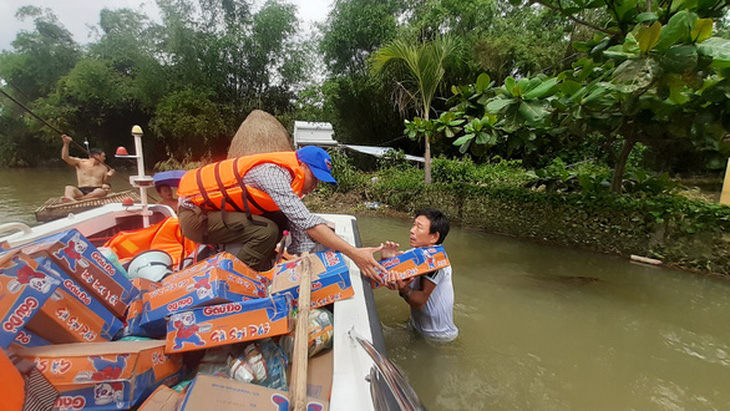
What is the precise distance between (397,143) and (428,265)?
11013mm

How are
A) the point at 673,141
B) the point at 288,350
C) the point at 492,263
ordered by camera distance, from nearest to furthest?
the point at 288,350, the point at 673,141, the point at 492,263

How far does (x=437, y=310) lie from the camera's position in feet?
7.26

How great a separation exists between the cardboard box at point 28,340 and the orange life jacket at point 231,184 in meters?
0.97

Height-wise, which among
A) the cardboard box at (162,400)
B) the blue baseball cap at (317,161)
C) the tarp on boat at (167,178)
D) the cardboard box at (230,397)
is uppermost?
the blue baseball cap at (317,161)

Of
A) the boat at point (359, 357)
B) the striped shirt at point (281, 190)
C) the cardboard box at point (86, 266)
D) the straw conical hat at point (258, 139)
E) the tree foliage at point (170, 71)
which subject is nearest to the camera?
the boat at point (359, 357)

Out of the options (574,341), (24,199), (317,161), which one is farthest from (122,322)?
(24,199)

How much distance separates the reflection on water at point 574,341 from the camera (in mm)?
2109

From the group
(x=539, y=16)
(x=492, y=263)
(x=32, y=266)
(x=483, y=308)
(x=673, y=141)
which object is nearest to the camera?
(x=32, y=266)

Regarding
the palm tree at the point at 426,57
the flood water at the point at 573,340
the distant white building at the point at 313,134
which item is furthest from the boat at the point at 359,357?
A: the distant white building at the point at 313,134

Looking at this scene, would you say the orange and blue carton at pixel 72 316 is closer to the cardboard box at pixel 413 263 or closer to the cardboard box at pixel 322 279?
the cardboard box at pixel 322 279

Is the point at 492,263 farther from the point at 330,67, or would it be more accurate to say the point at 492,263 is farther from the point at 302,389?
the point at 330,67

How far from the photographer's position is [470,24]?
32.7 feet

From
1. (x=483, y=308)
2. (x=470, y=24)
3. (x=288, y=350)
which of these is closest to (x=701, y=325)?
(x=483, y=308)

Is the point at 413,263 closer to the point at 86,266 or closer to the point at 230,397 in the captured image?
the point at 230,397
